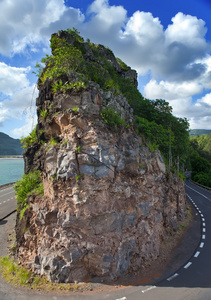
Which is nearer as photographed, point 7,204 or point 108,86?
point 108,86

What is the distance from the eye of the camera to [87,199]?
39.9 feet

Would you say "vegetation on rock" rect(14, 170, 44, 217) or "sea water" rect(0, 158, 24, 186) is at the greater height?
"vegetation on rock" rect(14, 170, 44, 217)

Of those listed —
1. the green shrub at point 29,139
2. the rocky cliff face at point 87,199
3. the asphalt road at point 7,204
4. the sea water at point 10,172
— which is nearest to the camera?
the rocky cliff face at point 87,199

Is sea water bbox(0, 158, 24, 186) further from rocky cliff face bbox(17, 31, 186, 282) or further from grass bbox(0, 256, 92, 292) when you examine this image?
rocky cliff face bbox(17, 31, 186, 282)

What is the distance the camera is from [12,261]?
13.9 m

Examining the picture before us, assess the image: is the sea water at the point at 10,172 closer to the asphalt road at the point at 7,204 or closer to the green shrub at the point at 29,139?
the asphalt road at the point at 7,204

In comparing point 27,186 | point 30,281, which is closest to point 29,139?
point 27,186

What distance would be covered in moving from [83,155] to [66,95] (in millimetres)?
4328

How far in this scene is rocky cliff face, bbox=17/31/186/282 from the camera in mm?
12148

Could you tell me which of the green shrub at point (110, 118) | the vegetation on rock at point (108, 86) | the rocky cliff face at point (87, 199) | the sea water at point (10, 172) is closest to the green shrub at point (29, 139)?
the rocky cliff face at point (87, 199)

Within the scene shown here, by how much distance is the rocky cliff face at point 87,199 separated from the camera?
478 inches

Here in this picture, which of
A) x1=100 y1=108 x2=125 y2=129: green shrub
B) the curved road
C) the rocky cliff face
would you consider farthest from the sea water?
x1=100 y1=108 x2=125 y2=129: green shrub

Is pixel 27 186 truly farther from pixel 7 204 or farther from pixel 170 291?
pixel 7 204

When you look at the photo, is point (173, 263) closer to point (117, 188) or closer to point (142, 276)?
point (142, 276)
